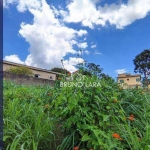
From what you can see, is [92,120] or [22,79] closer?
[92,120]

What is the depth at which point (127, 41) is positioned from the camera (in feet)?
17.1

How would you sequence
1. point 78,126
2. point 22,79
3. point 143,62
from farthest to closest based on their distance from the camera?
point 143,62 → point 22,79 → point 78,126

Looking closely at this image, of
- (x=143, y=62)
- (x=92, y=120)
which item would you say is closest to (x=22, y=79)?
(x=92, y=120)

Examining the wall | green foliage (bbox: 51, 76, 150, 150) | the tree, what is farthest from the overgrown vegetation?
the tree

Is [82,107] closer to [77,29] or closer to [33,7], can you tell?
[33,7]

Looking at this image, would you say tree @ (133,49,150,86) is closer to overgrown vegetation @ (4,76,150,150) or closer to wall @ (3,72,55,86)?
wall @ (3,72,55,86)

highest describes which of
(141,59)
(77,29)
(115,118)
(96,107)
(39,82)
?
(141,59)

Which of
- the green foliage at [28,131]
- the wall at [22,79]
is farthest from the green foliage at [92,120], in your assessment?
the wall at [22,79]

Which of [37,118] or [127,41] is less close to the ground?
[127,41]

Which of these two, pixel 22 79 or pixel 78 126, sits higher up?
pixel 22 79

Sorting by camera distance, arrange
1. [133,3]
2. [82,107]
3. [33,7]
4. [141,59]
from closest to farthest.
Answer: [82,107] → [33,7] → [133,3] → [141,59]

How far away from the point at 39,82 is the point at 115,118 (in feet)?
21.8

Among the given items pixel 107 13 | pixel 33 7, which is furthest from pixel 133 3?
pixel 33 7

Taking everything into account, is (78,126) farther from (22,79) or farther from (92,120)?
(22,79)
